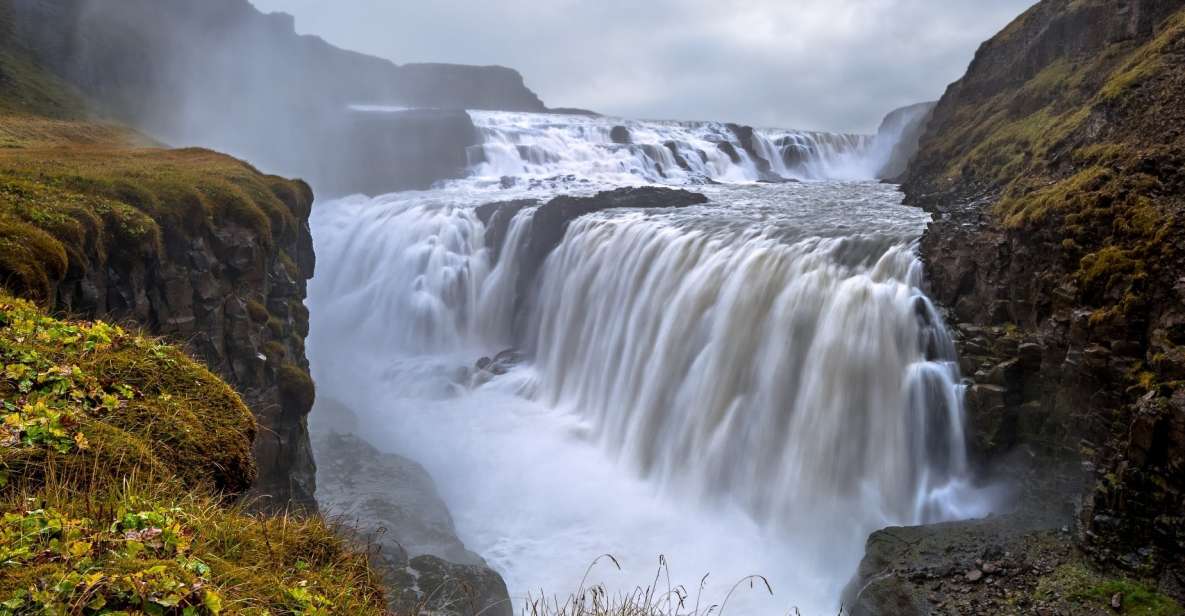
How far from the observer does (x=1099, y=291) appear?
349 inches

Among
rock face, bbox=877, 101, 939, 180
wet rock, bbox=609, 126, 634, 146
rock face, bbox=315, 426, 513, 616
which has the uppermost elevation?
rock face, bbox=877, 101, 939, 180

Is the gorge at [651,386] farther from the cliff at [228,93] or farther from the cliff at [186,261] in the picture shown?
the cliff at [228,93]

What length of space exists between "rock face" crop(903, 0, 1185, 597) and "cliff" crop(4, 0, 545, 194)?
1422 inches

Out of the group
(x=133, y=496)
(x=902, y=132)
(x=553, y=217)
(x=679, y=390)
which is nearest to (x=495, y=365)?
(x=553, y=217)

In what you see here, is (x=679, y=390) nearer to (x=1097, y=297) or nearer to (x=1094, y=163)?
(x=1097, y=297)

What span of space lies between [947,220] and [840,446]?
588cm

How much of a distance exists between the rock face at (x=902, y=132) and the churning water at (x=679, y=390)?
957 inches

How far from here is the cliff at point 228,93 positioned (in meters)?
45.8

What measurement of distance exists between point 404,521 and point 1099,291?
38.5 feet

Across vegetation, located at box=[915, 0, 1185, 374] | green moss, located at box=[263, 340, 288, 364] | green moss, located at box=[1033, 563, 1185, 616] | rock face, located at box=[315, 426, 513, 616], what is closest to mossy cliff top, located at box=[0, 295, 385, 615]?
rock face, located at box=[315, 426, 513, 616]

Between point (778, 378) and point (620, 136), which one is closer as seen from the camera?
point (778, 378)

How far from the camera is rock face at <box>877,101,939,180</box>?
49.6 m

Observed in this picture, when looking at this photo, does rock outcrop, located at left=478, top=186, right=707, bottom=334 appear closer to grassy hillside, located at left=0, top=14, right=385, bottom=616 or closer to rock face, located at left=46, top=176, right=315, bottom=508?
rock face, located at left=46, top=176, right=315, bottom=508

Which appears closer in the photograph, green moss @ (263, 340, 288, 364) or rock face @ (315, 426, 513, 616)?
rock face @ (315, 426, 513, 616)
